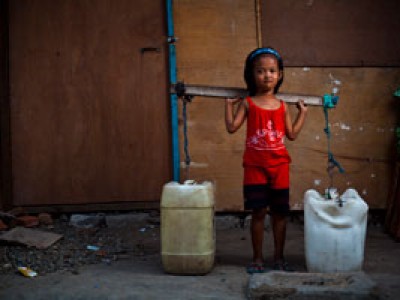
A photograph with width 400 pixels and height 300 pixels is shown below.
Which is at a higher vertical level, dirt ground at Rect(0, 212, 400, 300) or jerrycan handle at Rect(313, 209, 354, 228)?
jerrycan handle at Rect(313, 209, 354, 228)

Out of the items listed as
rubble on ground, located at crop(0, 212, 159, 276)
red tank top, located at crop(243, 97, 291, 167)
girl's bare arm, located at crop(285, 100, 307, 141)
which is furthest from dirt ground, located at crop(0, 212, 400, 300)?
girl's bare arm, located at crop(285, 100, 307, 141)

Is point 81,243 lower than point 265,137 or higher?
lower

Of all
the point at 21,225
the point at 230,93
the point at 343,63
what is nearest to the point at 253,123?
the point at 230,93

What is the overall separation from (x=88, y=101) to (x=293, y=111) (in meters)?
1.98

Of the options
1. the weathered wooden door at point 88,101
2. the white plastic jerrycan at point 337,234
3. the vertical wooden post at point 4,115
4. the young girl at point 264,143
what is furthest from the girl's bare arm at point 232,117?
the vertical wooden post at point 4,115

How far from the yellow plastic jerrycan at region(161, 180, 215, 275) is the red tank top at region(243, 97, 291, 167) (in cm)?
41

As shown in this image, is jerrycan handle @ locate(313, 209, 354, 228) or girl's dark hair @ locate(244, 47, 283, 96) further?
girl's dark hair @ locate(244, 47, 283, 96)

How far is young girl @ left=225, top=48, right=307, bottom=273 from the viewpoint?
3.38 m

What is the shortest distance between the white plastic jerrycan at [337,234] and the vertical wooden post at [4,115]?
9.90ft

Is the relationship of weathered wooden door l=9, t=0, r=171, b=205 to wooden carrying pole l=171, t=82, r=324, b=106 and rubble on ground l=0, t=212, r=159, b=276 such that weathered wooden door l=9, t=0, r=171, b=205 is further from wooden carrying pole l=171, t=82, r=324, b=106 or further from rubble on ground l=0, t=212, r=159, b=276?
wooden carrying pole l=171, t=82, r=324, b=106

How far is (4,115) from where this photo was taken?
16.0 ft

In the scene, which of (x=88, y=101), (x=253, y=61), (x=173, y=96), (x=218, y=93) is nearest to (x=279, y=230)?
(x=218, y=93)

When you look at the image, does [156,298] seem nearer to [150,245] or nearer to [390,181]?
[150,245]

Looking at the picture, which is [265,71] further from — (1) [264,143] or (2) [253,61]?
(1) [264,143]
